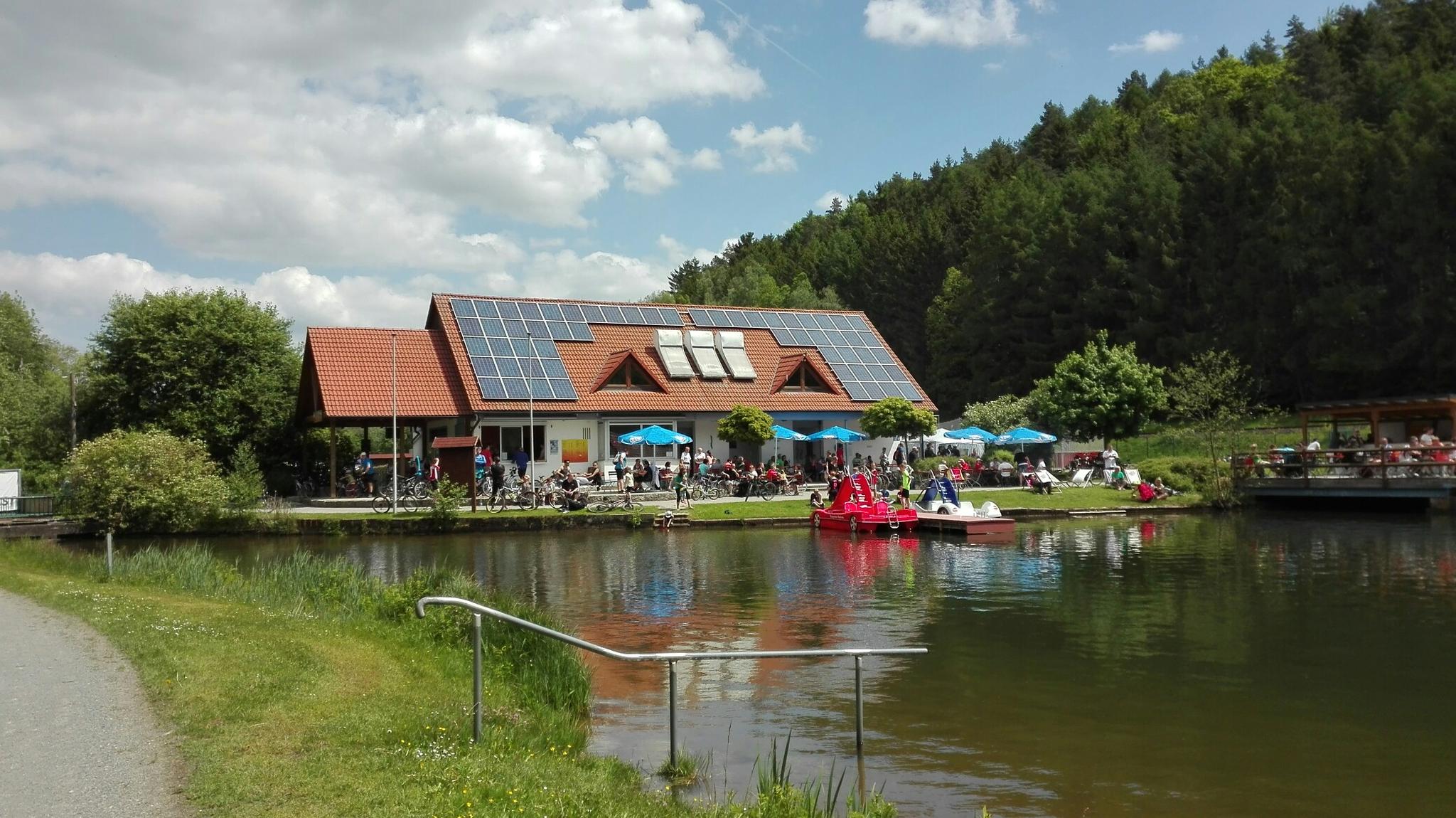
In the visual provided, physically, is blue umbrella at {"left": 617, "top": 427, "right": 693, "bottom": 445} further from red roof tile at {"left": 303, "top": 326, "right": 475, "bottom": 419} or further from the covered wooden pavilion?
the covered wooden pavilion

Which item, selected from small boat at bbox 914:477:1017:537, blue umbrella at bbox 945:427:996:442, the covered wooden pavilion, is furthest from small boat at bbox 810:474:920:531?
the covered wooden pavilion

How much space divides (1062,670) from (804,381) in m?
35.1

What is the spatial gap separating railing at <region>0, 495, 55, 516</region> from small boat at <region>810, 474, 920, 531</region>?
2344cm

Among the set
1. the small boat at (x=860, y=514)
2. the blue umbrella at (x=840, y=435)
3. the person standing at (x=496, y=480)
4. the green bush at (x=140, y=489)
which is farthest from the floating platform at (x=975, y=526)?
the green bush at (x=140, y=489)

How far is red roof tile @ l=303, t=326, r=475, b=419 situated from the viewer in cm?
4028

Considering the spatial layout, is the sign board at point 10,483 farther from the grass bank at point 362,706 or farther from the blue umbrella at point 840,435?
the blue umbrella at point 840,435

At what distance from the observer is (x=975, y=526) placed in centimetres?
3108

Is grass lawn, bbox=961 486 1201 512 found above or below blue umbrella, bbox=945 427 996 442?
below

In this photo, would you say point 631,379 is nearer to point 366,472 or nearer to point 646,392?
point 646,392

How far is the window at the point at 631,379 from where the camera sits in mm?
44656

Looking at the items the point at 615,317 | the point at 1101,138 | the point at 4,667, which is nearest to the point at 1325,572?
the point at 4,667

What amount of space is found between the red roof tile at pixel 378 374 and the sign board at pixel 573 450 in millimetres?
3583

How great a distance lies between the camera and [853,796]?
29.8 feet

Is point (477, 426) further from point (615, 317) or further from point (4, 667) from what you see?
point (4, 667)
